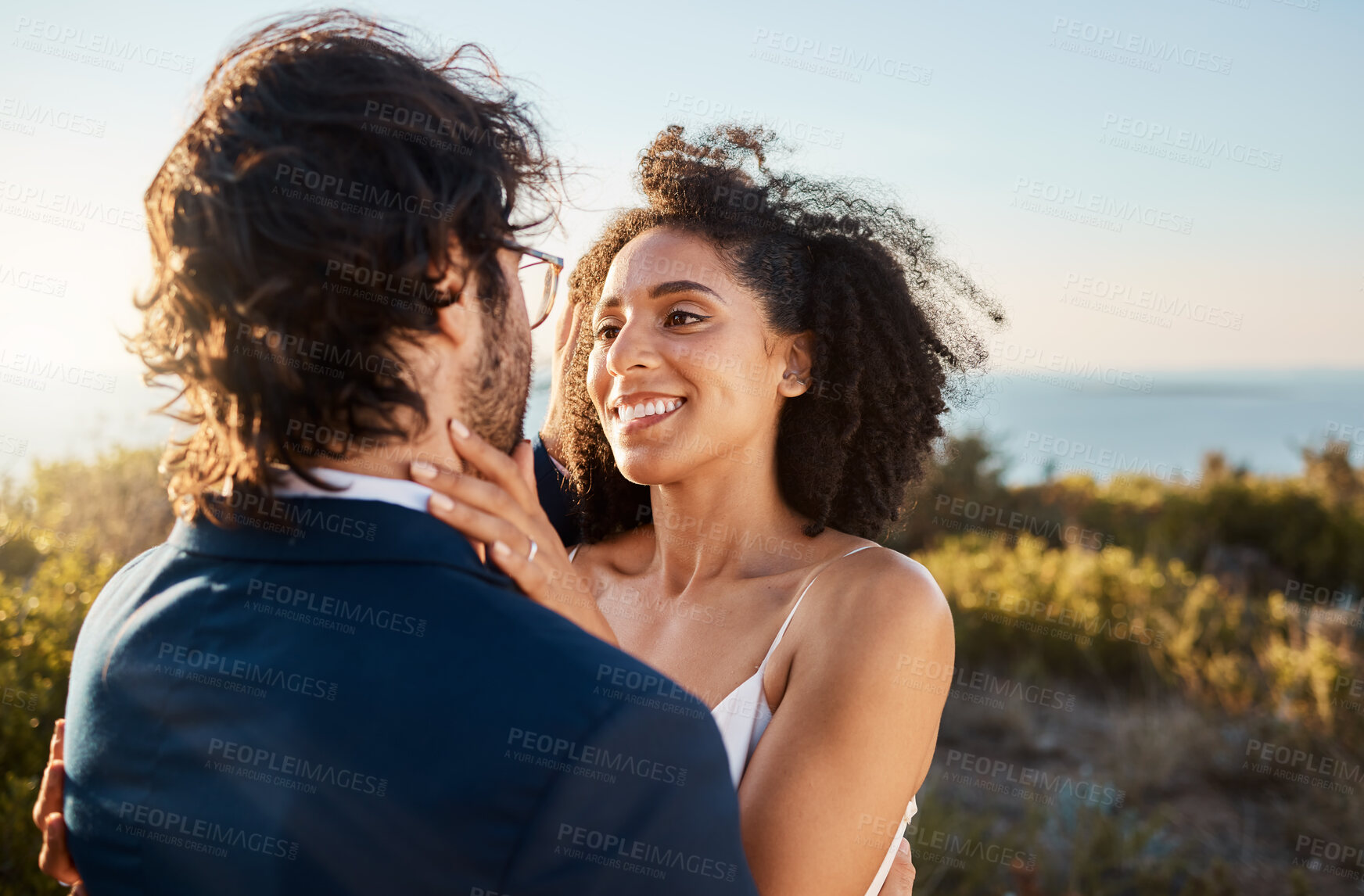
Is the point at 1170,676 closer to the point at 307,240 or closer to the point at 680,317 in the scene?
the point at 680,317

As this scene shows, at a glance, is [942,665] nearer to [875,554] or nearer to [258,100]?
[875,554]

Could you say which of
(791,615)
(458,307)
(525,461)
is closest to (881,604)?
(791,615)

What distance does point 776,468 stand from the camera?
301 cm

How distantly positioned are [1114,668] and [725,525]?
5738 mm

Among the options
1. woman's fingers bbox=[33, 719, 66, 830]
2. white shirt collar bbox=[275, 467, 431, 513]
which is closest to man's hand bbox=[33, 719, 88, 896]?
woman's fingers bbox=[33, 719, 66, 830]

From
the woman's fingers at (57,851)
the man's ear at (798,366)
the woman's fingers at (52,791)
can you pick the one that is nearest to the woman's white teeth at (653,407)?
the man's ear at (798,366)

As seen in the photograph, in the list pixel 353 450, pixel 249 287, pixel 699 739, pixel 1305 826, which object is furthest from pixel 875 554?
pixel 1305 826

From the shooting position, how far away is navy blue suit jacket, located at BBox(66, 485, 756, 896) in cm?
129

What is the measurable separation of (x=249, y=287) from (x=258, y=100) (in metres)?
0.29

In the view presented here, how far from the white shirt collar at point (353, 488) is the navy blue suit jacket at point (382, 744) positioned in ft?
0.05

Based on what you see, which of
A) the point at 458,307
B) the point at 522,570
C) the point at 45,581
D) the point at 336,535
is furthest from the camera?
the point at 45,581

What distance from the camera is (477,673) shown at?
1.34m

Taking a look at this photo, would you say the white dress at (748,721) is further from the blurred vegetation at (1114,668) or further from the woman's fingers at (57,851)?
the woman's fingers at (57,851)

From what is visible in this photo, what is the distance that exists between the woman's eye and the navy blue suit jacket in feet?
4.65
